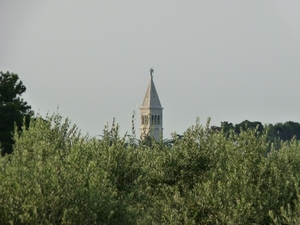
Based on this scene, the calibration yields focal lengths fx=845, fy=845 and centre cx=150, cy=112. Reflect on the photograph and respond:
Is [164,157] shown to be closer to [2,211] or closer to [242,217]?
[242,217]

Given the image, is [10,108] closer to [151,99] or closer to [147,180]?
[147,180]

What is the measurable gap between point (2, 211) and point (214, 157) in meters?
10.3

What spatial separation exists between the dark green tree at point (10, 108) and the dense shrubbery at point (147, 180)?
27.6 meters

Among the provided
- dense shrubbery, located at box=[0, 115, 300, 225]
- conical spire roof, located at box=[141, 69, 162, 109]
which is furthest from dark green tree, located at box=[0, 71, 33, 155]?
conical spire roof, located at box=[141, 69, 162, 109]

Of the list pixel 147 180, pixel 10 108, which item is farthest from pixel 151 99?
pixel 147 180

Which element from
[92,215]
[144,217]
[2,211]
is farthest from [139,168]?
[2,211]

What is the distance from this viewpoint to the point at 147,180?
2755cm

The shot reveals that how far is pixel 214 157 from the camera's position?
93.1 feet

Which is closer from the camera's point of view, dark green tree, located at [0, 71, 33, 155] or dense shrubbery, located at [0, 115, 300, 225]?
dense shrubbery, located at [0, 115, 300, 225]

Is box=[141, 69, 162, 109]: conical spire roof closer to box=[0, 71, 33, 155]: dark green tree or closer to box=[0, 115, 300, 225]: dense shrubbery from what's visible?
box=[0, 71, 33, 155]: dark green tree

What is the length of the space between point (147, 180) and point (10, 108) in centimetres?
3237

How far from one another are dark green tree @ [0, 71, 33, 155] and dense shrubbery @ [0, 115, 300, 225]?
27642mm

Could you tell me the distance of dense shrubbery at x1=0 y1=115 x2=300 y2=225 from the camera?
66.5ft

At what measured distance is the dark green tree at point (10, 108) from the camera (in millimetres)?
56597
